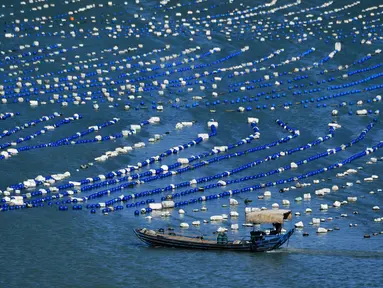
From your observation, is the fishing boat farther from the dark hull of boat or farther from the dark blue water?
the dark blue water

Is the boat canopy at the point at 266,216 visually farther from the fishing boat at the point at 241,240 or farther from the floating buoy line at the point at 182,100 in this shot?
the floating buoy line at the point at 182,100

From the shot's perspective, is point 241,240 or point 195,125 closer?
point 241,240

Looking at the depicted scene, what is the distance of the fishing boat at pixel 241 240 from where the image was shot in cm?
6375

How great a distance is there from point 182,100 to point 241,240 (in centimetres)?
2992

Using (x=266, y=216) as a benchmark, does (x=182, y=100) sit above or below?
above

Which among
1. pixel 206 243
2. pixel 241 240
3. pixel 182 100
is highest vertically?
pixel 182 100

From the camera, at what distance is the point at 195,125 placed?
285ft

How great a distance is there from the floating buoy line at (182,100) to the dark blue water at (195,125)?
21cm

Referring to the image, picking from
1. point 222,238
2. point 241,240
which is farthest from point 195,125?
point 222,238

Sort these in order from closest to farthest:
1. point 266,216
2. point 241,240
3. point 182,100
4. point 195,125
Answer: point 266,216, point 241,240, point 195,125, point 182,100

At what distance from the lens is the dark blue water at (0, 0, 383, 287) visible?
61.9 metres

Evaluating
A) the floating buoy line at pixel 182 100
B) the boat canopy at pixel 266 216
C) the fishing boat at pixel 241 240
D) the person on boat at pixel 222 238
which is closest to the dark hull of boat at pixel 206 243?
the fishing boat at pixel 241 240

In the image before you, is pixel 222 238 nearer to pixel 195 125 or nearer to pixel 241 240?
pixel 241 240

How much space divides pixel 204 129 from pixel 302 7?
34.6 m
